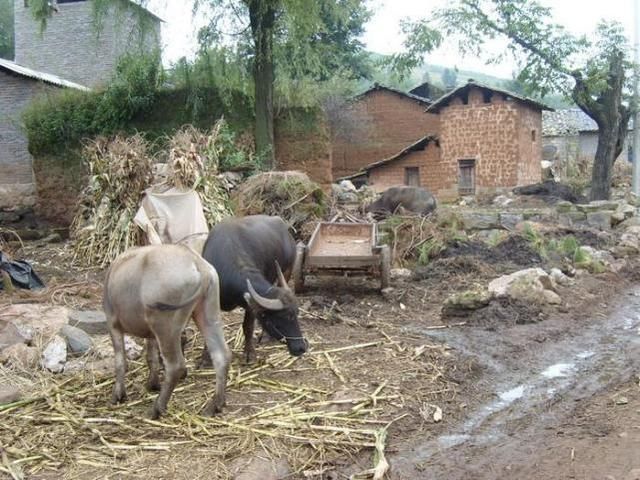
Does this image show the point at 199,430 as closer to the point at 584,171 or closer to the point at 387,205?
the point at 387,205

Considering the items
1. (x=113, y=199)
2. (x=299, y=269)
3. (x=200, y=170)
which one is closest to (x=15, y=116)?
(x=113, y=199)

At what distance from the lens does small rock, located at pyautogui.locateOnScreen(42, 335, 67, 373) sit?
6246mm

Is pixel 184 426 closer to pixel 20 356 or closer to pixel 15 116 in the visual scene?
pixel 20 356

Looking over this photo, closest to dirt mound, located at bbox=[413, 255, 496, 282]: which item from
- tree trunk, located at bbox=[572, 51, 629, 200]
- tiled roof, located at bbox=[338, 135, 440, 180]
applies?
tree trunk, located at bbox=[572, 51, 629, 200]

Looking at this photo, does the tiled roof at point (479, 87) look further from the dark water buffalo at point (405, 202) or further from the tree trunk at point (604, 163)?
the dark water buffalo at point (405, 202)

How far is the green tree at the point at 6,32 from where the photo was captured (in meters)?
40.9

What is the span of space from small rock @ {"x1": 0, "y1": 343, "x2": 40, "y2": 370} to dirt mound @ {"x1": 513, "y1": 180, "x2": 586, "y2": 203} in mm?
20361

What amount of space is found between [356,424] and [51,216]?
1338cm

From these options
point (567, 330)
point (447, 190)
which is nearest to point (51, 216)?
point (567, 330)

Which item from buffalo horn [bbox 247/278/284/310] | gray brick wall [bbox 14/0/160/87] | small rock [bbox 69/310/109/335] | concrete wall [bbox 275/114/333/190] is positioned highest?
gray brick wall [bbox 14/0/160/87]

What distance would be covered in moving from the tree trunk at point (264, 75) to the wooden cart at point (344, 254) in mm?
5189

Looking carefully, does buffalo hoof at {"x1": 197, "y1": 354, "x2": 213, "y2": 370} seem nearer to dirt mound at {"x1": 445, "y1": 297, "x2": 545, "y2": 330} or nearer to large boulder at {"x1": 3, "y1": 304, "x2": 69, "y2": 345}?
large boulder at {"x1": 3, "y1": 304, "x2": 69, "y2": 345}

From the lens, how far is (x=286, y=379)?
630 centimetres

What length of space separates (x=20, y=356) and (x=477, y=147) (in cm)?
2393
